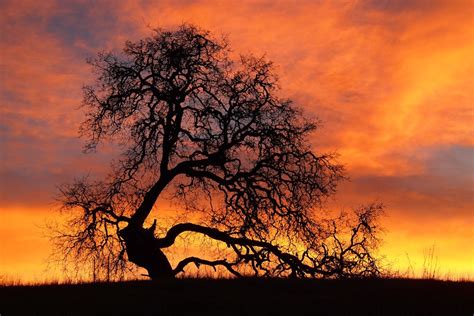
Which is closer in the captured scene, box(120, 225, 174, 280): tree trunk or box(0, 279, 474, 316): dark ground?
box(0, 279, 474, 316): dark ground

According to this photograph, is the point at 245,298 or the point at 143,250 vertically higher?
the point at 143,250

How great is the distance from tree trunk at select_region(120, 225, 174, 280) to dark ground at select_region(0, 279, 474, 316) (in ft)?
17.5

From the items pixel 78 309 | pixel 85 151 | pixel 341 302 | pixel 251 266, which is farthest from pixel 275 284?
pixel 85 151

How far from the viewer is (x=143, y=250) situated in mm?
24422

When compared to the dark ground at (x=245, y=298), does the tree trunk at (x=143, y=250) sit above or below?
above

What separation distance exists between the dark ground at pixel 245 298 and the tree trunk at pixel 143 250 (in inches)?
210

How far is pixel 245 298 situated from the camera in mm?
15547

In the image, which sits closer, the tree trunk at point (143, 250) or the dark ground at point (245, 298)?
the dark ground at point (245, 298)

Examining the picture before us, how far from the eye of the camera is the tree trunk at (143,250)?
24391 millimetres

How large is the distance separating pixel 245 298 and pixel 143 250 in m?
9.71

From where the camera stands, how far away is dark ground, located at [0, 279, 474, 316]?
14.5 meters

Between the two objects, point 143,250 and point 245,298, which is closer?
point 245,298

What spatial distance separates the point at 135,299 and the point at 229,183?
10089mm

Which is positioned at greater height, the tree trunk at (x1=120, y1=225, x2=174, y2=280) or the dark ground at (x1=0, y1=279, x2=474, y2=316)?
the tree trunk at (x1=120, y1=225, x2=174, y2=280)
